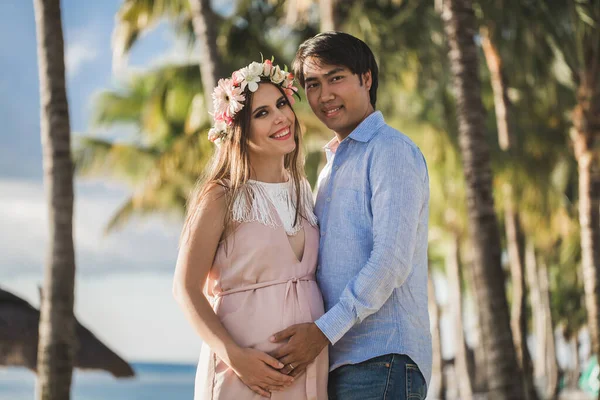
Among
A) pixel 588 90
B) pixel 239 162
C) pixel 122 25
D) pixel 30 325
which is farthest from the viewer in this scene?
pixel 122 25

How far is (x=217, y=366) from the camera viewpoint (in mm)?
3359

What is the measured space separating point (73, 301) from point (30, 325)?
4.83ft

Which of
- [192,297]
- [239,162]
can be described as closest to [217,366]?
[192,297]

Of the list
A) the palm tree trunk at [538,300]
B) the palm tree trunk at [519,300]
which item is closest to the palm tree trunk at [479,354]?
the palm tree trunk at [519,300]

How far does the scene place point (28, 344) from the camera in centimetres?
1005

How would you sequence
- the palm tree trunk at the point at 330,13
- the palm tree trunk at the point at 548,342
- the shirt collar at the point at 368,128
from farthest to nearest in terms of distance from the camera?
the palm tree trunk at the point at 548,342, the palm tree trunk at the point at 330,13, the shirt collar at the point at 368,128

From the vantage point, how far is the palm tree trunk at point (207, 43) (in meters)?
11.5

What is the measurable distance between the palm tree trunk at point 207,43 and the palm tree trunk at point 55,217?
255cm

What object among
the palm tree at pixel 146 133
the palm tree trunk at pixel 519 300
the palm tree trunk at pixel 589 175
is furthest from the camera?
the palm tree at pixel 146 133

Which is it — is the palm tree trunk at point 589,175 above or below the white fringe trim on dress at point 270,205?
above

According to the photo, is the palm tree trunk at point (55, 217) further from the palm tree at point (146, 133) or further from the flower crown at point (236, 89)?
the palm tree at point (146, 133)

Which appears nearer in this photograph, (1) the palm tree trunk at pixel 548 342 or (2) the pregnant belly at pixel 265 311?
(2) the pregnant belly at pixel 265 311

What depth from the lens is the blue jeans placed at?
3.27 metres

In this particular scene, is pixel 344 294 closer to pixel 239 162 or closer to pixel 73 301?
pixel 239 162
